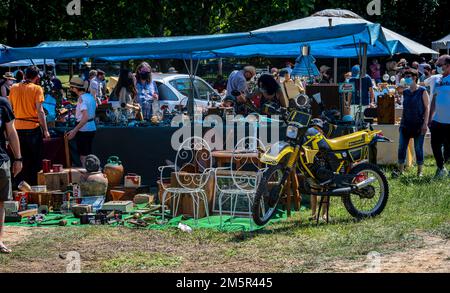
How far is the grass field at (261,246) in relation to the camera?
6.57 meters

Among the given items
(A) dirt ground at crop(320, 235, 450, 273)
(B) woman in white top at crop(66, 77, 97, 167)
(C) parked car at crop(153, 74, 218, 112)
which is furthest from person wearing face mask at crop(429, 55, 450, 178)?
(C) parked car at crop(153, 74, 218, 112)

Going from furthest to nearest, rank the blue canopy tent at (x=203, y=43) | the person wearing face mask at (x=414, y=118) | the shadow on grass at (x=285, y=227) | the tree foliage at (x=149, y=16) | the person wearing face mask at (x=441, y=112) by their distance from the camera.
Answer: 1. the tree foliage at (x=149, y=16)
2. the person wearing face mask at (x=414, y=118)
3. the person wearing face mask at (x=441, y=112)
4. the blue canopy tent at (x=203, y=43)
5. the shadow on grass at (x=285, y=227)

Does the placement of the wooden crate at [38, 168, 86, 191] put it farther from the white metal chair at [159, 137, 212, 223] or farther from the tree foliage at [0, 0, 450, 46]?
the tree foliage at [0, 0, 450, 46]

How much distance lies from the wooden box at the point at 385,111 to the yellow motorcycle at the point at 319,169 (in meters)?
3.91

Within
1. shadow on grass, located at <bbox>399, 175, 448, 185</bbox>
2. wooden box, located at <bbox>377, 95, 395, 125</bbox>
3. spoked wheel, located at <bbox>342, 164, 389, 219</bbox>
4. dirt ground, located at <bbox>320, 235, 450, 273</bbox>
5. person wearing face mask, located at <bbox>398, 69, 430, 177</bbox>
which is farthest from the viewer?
wooden box, located at <bbox>377, 95, 395, 125</bbox>

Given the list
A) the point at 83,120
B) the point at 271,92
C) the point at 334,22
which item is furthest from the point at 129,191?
the point at 334,22

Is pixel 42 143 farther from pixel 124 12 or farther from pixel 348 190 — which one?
pixel 124 12

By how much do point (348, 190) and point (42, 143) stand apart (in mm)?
4671

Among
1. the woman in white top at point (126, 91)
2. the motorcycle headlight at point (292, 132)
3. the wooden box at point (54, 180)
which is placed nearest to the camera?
the motorcycle headlight at point (292, 132)

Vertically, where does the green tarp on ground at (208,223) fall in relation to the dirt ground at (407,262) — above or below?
below

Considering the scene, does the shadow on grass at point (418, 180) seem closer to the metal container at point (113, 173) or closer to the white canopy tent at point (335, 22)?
the white canopy tent at point (335, 22)

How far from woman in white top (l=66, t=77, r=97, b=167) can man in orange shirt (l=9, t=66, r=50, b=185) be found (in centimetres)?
48

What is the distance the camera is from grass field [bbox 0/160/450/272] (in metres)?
6.57

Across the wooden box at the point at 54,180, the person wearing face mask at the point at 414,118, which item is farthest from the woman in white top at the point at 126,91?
the person wearing face mask at the point at 414,118
